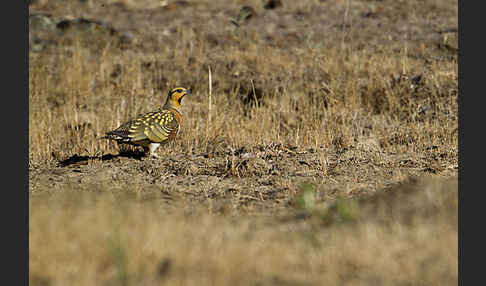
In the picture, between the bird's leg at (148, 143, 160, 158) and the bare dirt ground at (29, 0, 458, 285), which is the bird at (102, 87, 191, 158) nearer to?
the bird's leg at (148, 143, 160, 158)

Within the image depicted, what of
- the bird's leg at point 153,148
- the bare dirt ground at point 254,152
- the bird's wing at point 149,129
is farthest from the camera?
the bird's leg at point 153,148

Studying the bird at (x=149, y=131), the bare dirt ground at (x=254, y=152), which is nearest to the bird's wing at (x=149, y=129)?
the bird at (x=149, y=131)

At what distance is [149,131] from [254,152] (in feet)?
4.01

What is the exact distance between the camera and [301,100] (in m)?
9.28

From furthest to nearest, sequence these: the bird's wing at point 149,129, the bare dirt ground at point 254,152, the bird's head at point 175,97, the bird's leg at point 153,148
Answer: the bird's head at point 175,97
the bird's leg at point 153,148
the bird's wing at point 149,129
the bare dirt ground at point 254,152

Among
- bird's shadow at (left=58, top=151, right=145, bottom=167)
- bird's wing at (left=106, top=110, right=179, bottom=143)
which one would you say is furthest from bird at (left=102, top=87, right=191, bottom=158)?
bird's shadow at (left=58, top=151, right=145, bottom=167)

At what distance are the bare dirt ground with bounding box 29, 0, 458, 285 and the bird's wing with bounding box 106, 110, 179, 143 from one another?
323 millimetres

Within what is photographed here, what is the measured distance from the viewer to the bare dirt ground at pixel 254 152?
10.1 ft

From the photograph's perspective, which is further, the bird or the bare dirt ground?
the bird

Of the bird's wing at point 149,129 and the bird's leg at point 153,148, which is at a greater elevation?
the bird's wing at point 149,129

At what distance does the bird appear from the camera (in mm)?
5715

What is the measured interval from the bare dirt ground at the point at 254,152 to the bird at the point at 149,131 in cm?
27

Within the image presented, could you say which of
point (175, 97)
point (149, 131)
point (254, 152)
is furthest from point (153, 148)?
point (254, 152)

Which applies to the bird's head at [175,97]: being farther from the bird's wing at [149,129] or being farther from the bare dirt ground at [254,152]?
the bare dirt ground at [254,152]
